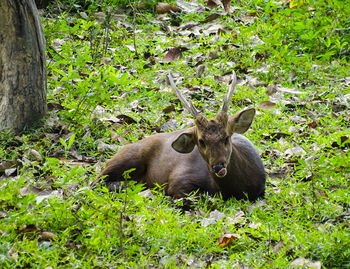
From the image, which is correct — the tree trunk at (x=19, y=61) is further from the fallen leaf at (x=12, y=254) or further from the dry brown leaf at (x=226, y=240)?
the dry brown leaf at (x=226, y=240)

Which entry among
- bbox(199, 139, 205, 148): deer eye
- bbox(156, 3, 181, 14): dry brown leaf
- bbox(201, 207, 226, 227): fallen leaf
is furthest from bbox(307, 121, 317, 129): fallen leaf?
bbox(156, 3, 181, 14): dry brown leaf

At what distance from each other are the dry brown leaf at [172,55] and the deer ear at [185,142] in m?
3.35

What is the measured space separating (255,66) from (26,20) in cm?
352

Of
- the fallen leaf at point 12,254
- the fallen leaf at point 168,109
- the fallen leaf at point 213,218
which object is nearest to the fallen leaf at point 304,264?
the fallen leaf at point 213,218

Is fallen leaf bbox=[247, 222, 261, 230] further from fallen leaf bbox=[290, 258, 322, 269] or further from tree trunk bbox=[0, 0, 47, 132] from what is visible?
tree trunk bbox=[0, 0, 47, 132]

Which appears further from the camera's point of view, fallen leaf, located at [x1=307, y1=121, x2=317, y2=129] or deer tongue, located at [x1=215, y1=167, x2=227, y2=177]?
fallen leaf, located at [x1=307, y1=121, x2=317, y2=129]

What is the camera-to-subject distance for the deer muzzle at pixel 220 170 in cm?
527

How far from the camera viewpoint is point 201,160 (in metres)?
6.08

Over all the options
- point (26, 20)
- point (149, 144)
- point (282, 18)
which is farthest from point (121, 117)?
point (282, 18)

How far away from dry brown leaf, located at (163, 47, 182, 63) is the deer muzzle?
12.9 feet

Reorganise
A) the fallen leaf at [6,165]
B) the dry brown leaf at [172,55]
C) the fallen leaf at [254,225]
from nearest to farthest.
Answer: the fallen leaf at [254,225]
the fallen leaf at [6,165]
the dry brown leaf at [172,55]

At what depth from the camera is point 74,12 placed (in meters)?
10.2

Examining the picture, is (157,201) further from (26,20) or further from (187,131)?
(26,20)

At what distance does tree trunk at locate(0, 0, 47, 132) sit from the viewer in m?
6.14
